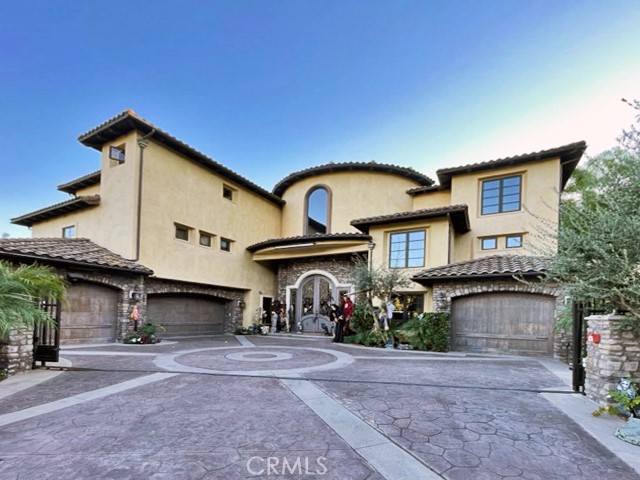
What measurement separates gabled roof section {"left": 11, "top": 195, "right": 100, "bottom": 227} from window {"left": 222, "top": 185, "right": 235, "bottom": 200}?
5.36 m

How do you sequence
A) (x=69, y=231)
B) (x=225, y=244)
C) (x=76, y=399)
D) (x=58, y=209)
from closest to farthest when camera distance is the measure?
(x=76, y=399)
(x=58, y=209)
(x=69, y=231)
(x=225, y=244)

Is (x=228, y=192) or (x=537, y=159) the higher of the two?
(x=537, y=159)

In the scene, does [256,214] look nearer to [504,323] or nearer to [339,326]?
[339,326]

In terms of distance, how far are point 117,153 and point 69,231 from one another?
5.33m

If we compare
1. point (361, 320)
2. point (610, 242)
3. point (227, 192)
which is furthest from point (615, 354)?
point (227, 192)

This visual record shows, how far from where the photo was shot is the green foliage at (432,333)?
11578 millimetres

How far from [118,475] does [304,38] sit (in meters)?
14.6

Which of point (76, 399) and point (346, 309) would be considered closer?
point (76, 399)

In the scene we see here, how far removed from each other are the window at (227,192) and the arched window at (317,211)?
4180mm

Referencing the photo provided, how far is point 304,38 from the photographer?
1348 centimetres

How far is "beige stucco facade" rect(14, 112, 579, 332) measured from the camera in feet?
43.4

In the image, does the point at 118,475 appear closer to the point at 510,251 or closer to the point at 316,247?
the point at 316,247

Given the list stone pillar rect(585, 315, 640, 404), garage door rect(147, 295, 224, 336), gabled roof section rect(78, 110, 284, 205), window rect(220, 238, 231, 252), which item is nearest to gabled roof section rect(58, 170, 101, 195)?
gabled roof section rect(78, 110, 284, 205)

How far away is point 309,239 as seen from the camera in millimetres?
16188
